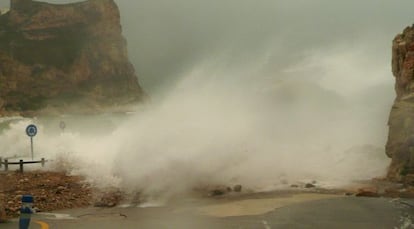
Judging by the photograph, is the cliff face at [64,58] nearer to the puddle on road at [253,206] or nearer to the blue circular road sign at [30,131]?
the blue circular road sign at [30,131]

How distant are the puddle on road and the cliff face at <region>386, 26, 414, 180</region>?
132 inches

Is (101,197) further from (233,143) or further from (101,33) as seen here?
(101,33)

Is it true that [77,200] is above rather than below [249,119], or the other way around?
below

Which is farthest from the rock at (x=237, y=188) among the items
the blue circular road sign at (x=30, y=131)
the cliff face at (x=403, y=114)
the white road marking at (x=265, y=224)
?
the blue circular road sign at (x=30, y=131)

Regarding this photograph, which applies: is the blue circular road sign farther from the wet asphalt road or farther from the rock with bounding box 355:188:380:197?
the rock with bounding box 355:188:380:197

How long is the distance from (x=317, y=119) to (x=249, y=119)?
4.58 meters

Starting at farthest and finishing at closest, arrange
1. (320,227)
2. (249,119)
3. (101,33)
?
(101,33), (249,119), (320,227)

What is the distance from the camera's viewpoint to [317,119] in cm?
2834

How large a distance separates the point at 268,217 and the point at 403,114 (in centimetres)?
811

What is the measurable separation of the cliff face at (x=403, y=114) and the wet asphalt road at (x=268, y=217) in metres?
3.36

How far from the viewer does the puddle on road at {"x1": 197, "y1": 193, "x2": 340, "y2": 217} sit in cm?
1232

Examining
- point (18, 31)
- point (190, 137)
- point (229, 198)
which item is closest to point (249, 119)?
point (190, 137)

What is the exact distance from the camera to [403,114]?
58.0 feet

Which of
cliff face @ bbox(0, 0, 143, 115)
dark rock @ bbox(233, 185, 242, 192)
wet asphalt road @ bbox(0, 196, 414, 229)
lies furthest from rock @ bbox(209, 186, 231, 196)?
cliff face @ bbox(0, 0, 143, 115)
